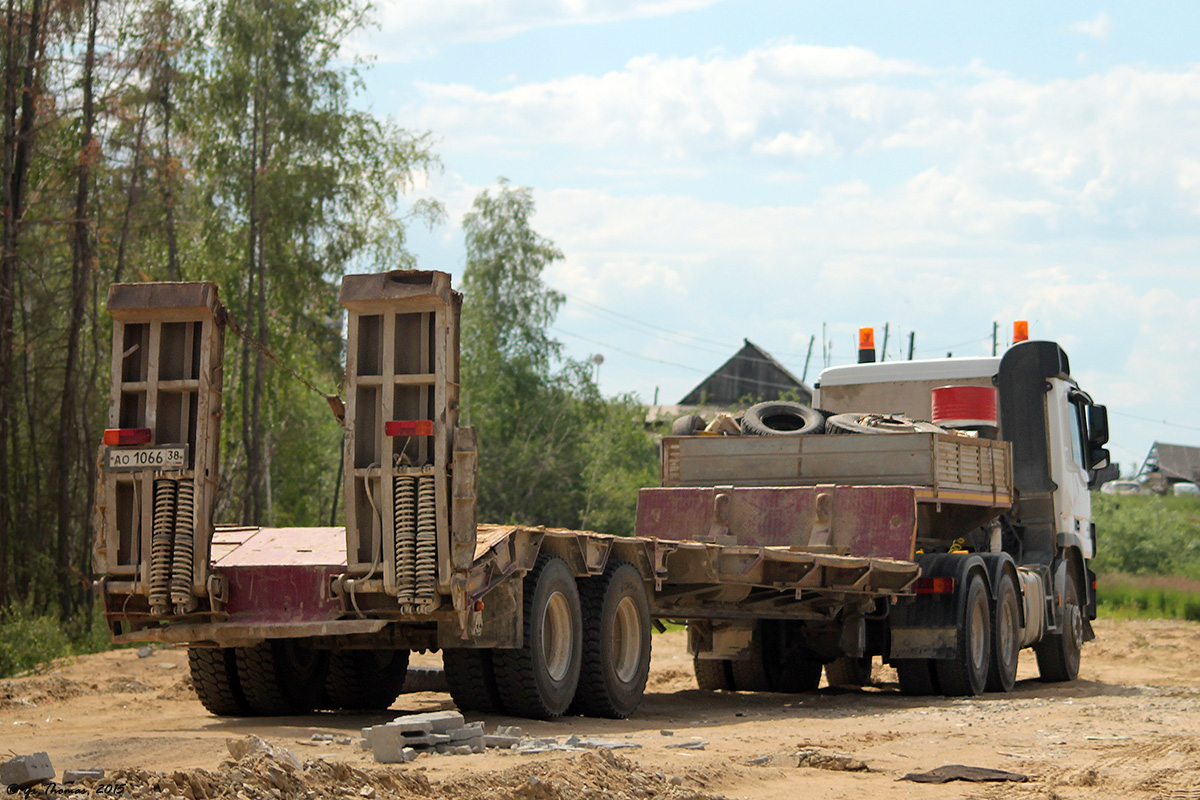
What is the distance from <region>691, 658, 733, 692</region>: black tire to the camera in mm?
14094

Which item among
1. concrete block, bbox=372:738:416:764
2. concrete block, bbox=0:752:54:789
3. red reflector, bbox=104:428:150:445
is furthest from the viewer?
red reflector, bbox=104:428:150:445

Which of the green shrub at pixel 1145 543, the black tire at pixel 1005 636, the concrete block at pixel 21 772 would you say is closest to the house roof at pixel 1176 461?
the green shrub at pixel 1145 543

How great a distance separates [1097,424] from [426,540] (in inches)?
384

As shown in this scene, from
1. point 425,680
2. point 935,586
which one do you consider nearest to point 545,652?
point 425,680

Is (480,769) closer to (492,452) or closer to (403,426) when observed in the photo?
(403,426)

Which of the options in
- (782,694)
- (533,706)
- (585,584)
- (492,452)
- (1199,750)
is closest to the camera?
(1199,750)

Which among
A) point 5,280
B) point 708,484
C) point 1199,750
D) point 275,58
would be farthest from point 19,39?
point 1199,750

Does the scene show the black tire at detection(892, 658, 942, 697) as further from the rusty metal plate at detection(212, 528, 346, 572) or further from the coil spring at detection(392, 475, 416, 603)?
the coil spring at detection(392, 475, 416, 603)

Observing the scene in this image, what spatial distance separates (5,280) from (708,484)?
9.64 meters

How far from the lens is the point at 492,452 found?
135 ft

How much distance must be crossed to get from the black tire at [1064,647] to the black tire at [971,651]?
7.89 feet

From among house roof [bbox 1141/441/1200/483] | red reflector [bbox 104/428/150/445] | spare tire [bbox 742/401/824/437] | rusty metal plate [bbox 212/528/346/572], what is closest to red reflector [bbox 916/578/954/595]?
spare tire [bbox 742/401/824/437]

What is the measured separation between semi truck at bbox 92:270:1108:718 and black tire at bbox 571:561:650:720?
19 mm

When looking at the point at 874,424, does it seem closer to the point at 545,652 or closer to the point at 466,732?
the point at 545,652
